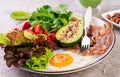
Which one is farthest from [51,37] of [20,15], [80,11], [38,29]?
[80,11]

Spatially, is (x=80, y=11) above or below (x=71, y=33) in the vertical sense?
above

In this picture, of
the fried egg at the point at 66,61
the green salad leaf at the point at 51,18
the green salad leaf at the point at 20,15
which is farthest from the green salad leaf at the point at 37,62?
the green salad leaf at the point at 20,15

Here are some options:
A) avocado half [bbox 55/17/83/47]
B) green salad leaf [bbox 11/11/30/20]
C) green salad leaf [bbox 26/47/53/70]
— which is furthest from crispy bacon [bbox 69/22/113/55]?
green salad leaf [bbox 11/11/30/20]

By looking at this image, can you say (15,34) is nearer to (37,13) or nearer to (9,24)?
(37,13)

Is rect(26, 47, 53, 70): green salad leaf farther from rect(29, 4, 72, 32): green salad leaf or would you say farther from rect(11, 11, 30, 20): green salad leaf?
rect(11, 11, 30, 20): green salad leaf

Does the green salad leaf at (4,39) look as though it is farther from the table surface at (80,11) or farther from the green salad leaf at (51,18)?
the green salad leaf at (51,18)

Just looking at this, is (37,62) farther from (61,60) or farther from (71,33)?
(71,33)
